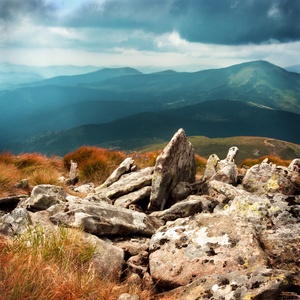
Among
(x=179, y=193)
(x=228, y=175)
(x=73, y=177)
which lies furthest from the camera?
(x=73, y=177)

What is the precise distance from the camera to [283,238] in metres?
5.41

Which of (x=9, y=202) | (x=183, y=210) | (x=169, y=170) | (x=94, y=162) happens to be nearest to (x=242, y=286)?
(x=183, y=210)

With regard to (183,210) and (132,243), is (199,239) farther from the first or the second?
(183,210)

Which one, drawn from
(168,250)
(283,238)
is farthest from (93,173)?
(283,238)

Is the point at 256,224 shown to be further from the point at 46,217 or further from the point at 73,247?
the point at 46,217

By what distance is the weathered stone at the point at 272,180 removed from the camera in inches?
362

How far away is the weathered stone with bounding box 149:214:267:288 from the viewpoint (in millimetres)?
4719

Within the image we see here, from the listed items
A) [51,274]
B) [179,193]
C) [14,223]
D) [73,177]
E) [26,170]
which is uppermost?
[51,274]

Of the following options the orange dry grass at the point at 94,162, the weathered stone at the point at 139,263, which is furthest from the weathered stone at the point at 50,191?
the orange dry grass at the point at 94,162

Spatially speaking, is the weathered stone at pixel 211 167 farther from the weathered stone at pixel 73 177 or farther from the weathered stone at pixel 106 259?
the weathered stone at pixel 106 259

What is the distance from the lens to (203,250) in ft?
17.2

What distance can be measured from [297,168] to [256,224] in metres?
5.82

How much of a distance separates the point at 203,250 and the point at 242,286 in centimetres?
177

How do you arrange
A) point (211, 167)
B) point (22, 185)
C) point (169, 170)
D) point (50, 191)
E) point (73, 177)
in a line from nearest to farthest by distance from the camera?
point (50, 191), point (22, 185), point (169, 170), point (211, 167), point (73, 177)
